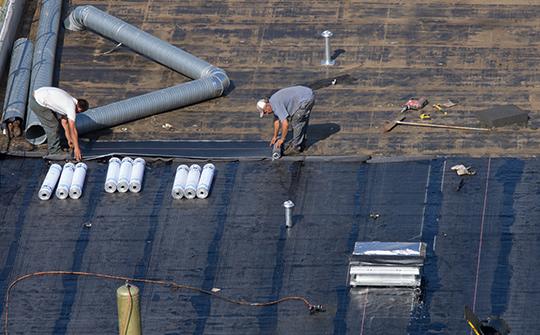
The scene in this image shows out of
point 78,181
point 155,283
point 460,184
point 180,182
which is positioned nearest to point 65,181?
point 78,181

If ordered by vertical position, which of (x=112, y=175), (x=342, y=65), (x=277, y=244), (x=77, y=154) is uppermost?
(x=342, y=65)

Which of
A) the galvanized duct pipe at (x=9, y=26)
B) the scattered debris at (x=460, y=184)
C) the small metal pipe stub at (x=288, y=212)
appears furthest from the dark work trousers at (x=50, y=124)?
the scattered debris at (x=460, y=184)

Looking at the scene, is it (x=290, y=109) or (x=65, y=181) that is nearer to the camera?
(x=65, y=181)

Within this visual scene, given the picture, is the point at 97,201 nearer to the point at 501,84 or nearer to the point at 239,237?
the point at 239,237

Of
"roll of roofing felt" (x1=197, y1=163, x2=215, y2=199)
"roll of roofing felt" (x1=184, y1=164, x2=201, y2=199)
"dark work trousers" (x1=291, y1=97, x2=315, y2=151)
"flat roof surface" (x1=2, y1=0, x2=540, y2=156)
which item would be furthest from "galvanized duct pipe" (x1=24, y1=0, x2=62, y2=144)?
"dark work trousers" (x1=291, y1=97, x2=315, y2=151)

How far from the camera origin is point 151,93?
21328 mm

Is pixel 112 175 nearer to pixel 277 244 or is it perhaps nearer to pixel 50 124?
pixel 50 124

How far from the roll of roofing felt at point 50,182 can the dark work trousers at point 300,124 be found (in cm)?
339

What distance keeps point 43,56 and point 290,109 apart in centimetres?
506

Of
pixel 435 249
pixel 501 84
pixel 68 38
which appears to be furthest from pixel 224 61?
pixel 435 249

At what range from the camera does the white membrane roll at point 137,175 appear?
19109 mm

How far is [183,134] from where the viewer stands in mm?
20891

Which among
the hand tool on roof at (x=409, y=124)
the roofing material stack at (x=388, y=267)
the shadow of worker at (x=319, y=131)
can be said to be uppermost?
the hand tool on roof at (x=409, y=124)

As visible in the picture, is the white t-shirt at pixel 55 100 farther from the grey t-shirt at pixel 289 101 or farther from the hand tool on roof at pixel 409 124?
the hand tool on roof at pixel 409 124
